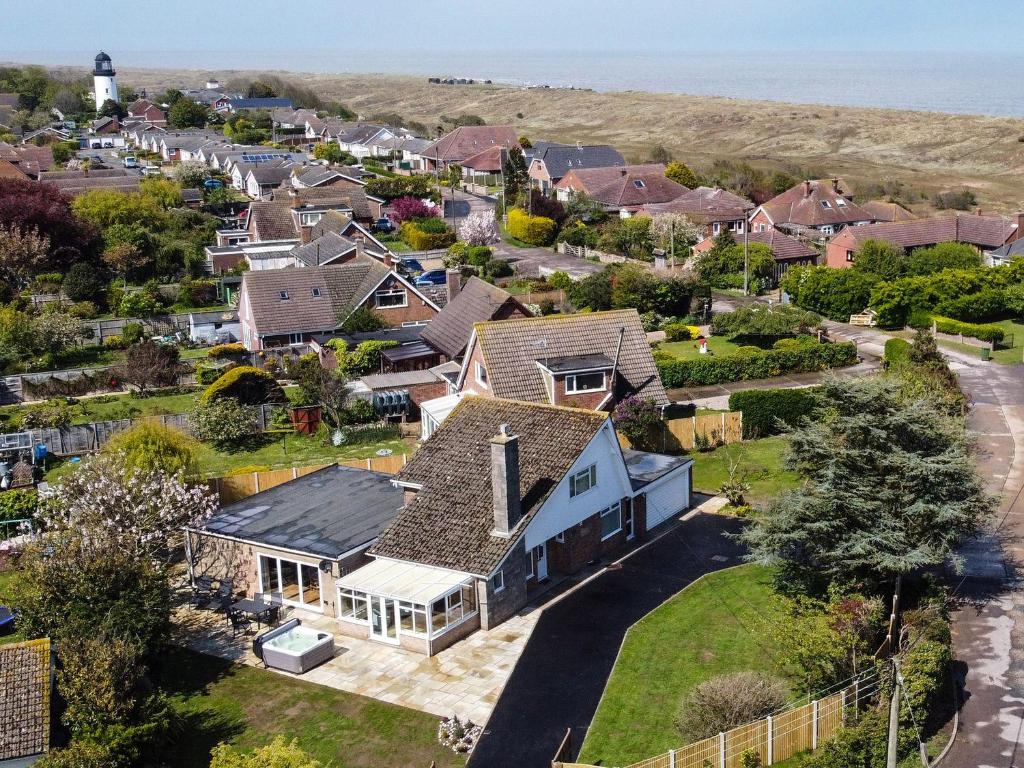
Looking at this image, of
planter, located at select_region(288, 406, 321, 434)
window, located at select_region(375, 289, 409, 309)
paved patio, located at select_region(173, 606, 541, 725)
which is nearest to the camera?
paved patio, located at select_region(173, 606, 541, 725)

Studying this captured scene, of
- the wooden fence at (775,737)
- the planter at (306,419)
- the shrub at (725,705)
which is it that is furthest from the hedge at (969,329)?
the shrub at (725,705)

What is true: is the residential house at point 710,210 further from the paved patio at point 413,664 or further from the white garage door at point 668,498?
the paved patio at point 413,664

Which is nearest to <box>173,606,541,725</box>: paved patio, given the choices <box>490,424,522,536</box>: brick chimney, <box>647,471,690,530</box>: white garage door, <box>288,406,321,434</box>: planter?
<box>490,424,522,536</box>: brick chimney

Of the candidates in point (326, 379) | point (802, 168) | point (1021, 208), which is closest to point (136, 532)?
point (326, 379)

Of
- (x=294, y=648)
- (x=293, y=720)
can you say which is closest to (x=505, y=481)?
Result: (x=294, y=648)

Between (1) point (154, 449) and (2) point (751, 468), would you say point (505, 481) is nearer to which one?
(1) point (154, 449)

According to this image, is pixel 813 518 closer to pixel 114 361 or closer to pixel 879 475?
pixel 879 475

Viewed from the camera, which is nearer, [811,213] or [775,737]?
[775,737]

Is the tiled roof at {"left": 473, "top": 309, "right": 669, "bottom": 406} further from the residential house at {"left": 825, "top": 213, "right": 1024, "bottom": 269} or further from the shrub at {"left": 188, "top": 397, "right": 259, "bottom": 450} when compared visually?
the residential house at {"left": 825, "top": 213, "right": 1024, "bottom": 269}
